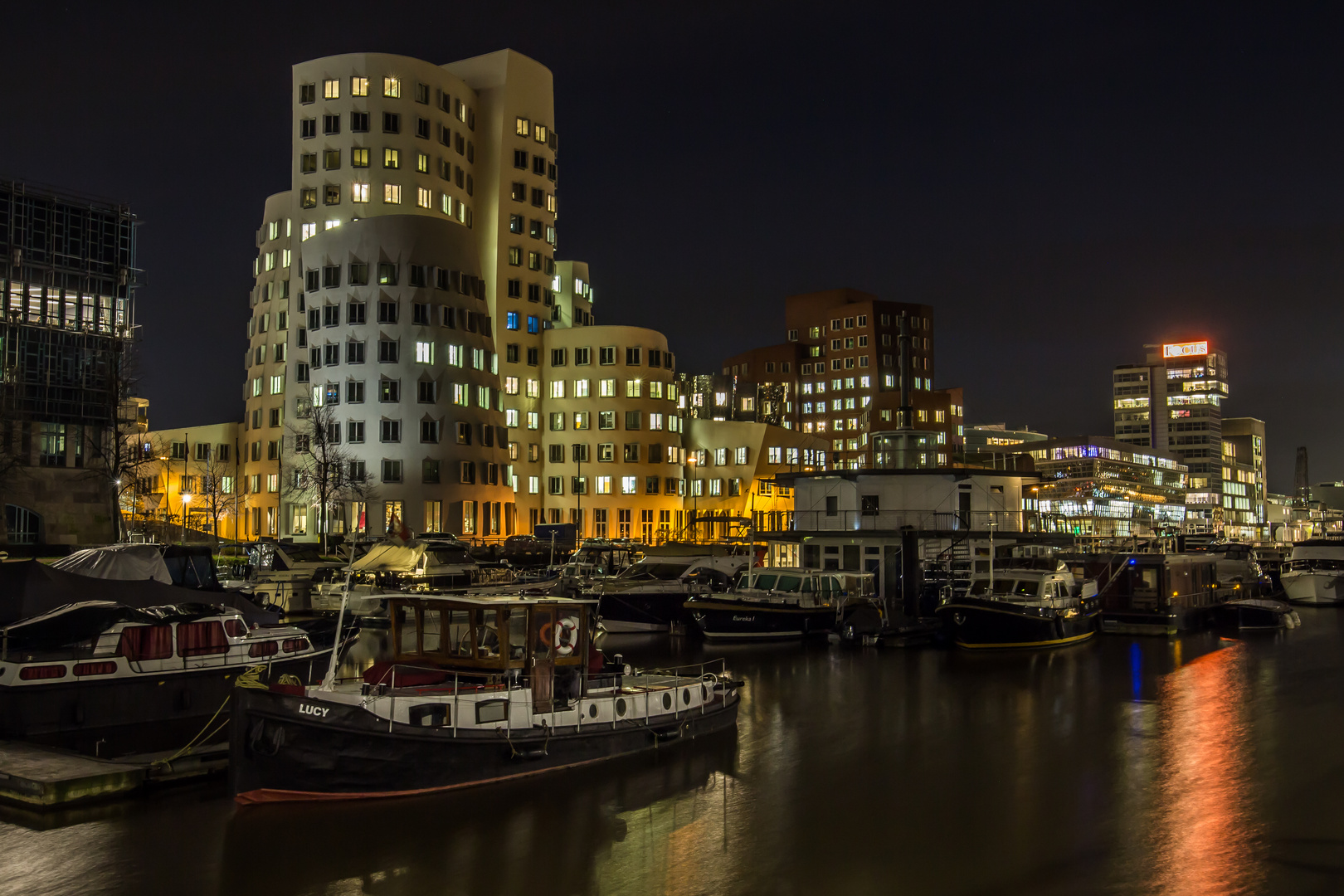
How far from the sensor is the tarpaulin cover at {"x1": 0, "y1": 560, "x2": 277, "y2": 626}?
2656cm

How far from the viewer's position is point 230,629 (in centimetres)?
2592

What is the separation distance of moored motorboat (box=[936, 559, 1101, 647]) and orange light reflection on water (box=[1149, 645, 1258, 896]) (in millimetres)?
8090

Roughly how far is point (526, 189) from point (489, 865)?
9340cm

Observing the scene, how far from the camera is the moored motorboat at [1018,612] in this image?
130ft

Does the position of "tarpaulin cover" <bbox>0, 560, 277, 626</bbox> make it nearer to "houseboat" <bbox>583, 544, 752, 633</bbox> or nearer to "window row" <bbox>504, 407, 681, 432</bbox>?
"houseboat" <bbox>583, 544, 752, 633</bbox>

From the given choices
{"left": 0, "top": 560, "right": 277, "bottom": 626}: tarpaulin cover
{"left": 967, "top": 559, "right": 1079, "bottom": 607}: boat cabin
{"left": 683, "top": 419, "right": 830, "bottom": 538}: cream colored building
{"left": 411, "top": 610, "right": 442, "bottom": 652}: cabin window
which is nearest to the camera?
{"left": 411, "top": 610, "right": 442, "bottom": 652}: cabin window

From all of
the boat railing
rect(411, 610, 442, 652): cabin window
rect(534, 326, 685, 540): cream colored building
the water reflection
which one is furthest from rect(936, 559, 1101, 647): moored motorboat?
rect(534, 326, 685, 540): cream colored building

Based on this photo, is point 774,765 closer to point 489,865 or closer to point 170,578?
point 489,865

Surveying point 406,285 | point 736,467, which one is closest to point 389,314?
point 406,285

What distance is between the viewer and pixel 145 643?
78.9 feet

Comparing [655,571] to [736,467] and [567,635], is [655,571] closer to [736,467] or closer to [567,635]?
[567,635]

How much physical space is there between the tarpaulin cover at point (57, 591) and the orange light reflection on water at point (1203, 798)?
951 inches

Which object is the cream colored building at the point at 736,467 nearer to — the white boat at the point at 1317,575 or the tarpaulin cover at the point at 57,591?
the white boat at the point at 1317,575

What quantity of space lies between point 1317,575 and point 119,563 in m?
70.5
